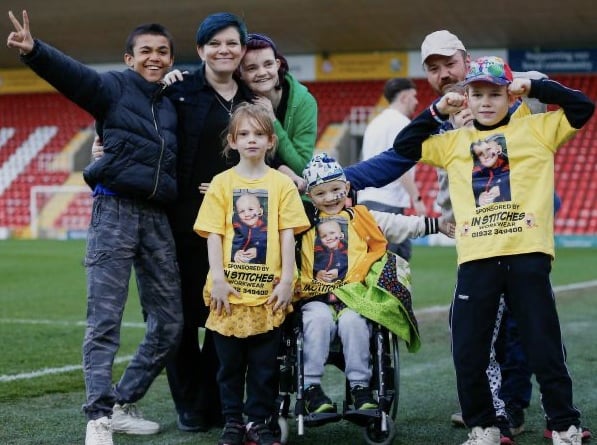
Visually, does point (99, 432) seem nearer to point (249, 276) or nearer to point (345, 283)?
point (249, 276)

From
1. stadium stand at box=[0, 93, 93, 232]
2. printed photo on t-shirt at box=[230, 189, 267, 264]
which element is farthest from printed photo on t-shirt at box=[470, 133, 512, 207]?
stadium stand at box=[0, 93, 93, 232]

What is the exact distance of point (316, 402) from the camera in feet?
14.1

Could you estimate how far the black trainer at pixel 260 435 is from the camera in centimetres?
429

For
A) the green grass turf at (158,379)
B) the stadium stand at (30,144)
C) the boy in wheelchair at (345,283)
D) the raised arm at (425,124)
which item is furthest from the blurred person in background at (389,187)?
the stadium stand at (30,144)

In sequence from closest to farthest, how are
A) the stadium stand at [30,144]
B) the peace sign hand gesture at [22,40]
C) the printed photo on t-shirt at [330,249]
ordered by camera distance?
the peace sign hand gesture at [22,40], the printed photo on t-shirt at [330,249], the stadium stand at [30,144]

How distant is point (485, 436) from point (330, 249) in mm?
1047

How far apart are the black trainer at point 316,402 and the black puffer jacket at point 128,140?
1.05 m

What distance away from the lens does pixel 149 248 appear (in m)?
4.59

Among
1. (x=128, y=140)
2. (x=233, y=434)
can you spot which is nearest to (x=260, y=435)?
(x=233, y=434)

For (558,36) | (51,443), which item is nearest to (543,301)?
(51,443)

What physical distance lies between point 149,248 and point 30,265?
12.7 meters

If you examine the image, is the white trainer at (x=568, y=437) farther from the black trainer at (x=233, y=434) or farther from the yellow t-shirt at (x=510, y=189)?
the black trainer at (x=233, y=434)

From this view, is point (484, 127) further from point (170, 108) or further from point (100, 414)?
point (100, 414)

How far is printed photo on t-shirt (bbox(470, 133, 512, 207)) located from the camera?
4020 millimetres
